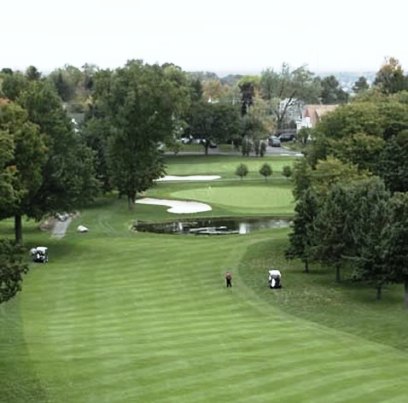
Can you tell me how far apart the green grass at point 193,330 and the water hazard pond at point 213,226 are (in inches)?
362

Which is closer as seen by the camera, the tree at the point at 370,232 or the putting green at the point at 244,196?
the tree at the point at 370,232

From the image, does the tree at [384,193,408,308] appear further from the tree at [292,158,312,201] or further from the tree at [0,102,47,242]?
the tree at [0,102,47,242]

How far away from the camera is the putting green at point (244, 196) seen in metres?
84.9

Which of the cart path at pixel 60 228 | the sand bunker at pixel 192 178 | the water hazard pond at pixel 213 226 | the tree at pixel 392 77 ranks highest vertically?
the tree at pixel 392 77

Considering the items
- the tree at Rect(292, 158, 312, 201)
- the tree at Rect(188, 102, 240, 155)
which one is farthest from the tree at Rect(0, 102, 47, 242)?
the tree at Rect(188, 102, 240, 155)

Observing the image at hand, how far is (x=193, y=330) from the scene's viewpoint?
36.2m

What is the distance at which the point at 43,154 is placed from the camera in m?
56.2

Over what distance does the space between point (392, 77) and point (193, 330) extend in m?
112

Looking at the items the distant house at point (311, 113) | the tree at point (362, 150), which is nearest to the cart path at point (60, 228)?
the tree at point (362, 150)

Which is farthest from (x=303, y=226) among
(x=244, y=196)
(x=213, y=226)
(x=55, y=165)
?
(x=244, y=196)

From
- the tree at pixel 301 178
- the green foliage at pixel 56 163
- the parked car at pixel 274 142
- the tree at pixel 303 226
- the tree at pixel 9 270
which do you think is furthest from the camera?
the parked car at pixel 274 142

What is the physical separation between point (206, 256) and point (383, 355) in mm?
25657

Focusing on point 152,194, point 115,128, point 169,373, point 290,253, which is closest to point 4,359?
point 169,373

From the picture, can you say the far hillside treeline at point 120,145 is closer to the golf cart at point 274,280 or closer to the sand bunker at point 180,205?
the golf cart at point 274,280
